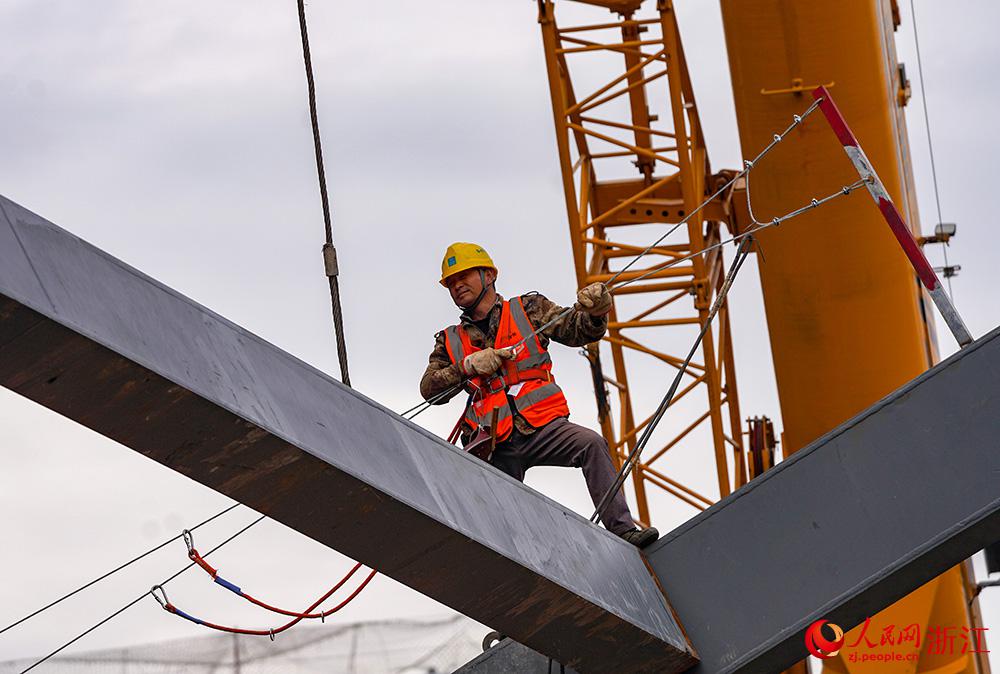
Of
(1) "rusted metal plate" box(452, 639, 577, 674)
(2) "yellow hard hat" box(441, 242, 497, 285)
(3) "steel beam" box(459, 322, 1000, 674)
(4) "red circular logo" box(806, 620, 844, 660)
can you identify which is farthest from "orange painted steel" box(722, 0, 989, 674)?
(4) "red circular logo" box(806, 620, 844, 660)

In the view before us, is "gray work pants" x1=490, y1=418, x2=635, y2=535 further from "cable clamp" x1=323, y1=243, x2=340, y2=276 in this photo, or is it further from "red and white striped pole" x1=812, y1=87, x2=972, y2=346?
"red and white striped pole" x1=812, y1=87, x2=972, y2=346

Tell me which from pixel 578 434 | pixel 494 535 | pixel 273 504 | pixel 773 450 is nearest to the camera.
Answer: pixel 273 504

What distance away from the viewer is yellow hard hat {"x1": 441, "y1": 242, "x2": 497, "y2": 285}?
8.98m

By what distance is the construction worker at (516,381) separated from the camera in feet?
27.4

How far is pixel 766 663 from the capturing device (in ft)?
21.7

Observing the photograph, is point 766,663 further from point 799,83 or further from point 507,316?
point 799,83

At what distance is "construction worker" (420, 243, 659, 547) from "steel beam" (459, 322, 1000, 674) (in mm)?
1458

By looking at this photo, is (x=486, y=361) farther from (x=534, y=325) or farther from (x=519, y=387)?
(x=534, y=325)

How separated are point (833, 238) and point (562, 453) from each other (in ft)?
13.1

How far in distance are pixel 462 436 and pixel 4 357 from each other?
4.06 meters

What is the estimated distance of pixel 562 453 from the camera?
8.48 m

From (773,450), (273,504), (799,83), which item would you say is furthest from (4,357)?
(773,450)

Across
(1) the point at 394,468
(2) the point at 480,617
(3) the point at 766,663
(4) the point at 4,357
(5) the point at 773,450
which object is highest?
(4) the point at 4,357

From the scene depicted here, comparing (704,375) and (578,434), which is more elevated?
(578,434)
